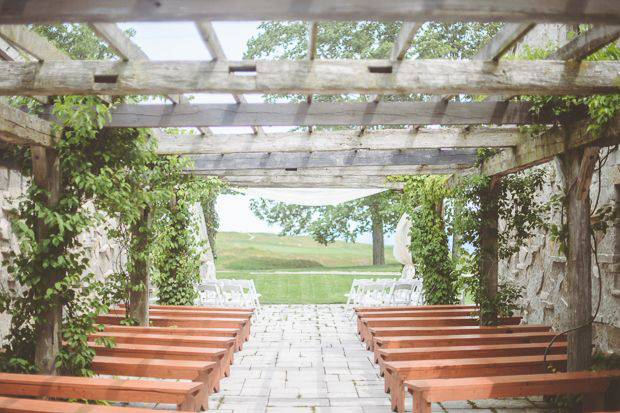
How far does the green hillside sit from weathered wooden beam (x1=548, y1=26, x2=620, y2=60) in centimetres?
1427

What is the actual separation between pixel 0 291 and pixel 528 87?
4.23 meters

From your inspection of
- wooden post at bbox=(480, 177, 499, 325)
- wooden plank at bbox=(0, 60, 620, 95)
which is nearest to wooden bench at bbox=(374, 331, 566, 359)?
wooden post at bbox=(480, 177, 499, 325)

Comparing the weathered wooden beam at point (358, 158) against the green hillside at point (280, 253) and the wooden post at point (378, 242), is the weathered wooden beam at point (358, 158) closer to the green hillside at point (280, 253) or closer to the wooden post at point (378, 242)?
the green hillside at point (280, 253)

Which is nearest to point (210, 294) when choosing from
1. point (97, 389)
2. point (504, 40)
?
point (97, 389)

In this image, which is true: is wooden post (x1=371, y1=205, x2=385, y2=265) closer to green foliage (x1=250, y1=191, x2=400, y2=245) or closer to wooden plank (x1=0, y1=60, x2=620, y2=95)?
green foliage (x1=250, y1=191, x2=400, y2=245)

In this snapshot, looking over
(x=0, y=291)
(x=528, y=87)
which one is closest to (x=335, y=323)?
(x=0, y=291)

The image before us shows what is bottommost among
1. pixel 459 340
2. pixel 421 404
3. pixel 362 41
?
pixel 421 404

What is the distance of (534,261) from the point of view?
732 centimetres

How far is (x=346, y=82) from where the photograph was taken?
126 inches

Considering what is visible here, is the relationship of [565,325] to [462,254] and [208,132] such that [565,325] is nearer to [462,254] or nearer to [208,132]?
[462,254]

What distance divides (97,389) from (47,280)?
1.01m

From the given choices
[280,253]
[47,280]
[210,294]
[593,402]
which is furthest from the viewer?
[280,253]

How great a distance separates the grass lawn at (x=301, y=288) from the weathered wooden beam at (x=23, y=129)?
27.4 feet

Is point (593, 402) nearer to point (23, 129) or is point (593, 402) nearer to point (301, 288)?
point (23, 129)
